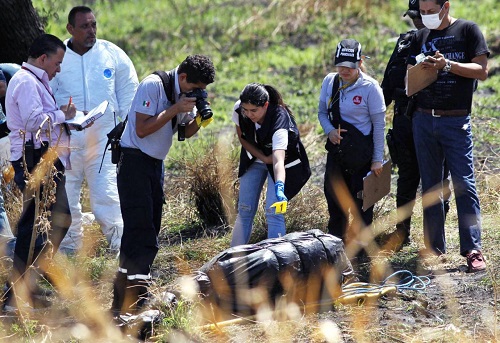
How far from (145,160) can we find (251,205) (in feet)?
3.26

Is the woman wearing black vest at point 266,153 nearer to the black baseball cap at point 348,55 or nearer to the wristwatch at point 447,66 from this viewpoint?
the black baseball cap at point 348,55

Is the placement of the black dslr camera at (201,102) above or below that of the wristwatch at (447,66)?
below

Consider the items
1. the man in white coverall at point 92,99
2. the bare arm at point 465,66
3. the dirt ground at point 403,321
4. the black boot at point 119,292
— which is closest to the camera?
the dirt ground at point 403,321

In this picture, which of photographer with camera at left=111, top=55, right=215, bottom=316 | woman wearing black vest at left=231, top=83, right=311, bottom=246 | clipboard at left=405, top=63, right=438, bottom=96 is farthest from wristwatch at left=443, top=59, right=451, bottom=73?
photographer with camera at left=111, top=55, right=215, bottom=316

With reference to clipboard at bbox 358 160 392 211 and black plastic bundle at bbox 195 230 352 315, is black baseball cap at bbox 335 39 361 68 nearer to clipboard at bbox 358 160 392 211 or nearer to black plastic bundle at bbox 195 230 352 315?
clipboard at bbox 358 160 392 211

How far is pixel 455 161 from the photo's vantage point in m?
6.36

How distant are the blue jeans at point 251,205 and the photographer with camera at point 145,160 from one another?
74 cm

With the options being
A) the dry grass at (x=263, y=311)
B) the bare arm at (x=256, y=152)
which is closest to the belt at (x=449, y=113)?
the dry grass at (x=263, y=311)

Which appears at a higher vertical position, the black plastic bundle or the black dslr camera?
the black dslr camera

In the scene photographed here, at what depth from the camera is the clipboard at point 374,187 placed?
21.7ft

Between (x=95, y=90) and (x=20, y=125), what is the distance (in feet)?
4.06

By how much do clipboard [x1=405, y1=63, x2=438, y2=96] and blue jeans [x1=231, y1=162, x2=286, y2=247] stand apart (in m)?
1.15

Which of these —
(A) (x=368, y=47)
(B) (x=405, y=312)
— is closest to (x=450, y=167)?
(B) (x=405, y=312)

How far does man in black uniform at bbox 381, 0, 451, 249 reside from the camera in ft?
22.5
